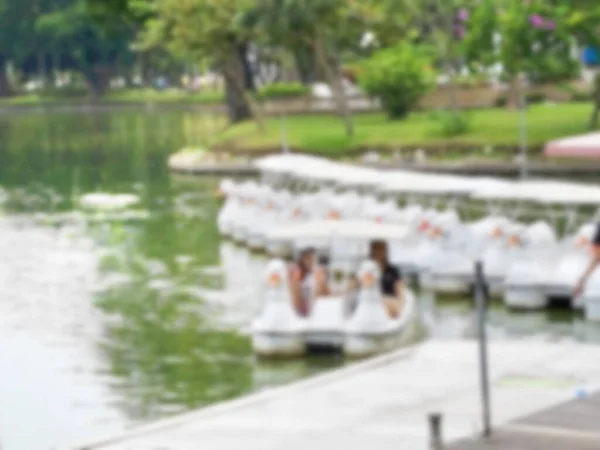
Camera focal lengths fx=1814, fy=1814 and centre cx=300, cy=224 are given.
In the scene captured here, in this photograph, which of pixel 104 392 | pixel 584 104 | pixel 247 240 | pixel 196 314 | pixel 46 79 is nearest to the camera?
pixel 104 392

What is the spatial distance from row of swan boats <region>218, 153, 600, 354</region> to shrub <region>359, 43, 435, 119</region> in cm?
2854

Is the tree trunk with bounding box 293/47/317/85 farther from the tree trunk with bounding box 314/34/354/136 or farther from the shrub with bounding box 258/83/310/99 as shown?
the tree trunk with bounding box 314/34/354/136

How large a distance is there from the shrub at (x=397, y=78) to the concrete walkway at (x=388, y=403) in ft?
153

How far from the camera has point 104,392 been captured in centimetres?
2194

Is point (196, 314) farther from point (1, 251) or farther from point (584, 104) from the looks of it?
point (584, 104)

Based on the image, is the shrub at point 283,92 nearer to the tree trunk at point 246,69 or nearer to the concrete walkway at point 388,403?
the tree trunk at point 246,69

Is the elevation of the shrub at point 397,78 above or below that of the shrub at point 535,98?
above

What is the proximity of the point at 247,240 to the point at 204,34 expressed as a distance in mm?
35821

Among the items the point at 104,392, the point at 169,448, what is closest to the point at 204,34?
the point at 104,392

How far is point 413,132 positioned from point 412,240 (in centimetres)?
3170

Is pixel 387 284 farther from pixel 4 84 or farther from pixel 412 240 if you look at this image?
pixel 4 84

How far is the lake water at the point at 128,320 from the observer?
69.6 feet

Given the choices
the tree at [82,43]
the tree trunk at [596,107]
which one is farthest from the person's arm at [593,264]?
the tree at [82,43]

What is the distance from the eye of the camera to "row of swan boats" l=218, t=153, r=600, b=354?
23266 millimetres
